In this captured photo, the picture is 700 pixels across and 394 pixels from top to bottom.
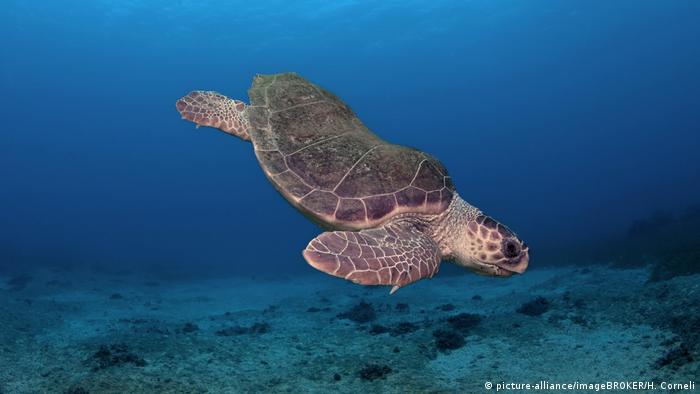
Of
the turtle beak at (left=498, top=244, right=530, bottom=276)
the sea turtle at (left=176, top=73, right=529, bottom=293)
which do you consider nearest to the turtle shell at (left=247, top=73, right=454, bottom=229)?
the sea turtle at (left=176, top=73, right=529, bottom=293)

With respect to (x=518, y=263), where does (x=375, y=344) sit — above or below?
below

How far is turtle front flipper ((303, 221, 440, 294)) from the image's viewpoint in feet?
11.3

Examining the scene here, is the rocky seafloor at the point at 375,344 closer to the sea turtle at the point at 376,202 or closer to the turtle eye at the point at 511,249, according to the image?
the turtle eye at the point at 511,249

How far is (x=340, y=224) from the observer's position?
182 inches

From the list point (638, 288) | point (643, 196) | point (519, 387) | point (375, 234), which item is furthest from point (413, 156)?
point (643, 196)

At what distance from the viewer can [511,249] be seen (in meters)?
4.73

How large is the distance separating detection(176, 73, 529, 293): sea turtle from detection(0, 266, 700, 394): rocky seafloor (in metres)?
2.61

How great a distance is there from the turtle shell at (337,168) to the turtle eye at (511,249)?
95 centimetres

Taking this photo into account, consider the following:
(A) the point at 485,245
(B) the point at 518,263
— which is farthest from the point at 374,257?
(B) the point at 518,263

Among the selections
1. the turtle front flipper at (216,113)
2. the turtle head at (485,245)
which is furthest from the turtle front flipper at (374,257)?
the turtle front flipper at (216,113)

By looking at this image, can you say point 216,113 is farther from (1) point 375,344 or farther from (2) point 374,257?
(1) point 375,344

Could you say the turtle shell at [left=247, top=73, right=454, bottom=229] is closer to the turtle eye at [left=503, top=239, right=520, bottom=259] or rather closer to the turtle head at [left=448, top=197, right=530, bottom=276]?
the turtle head at [left=448, top=197, right=530, bottom=276]

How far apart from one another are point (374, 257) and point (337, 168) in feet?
5.46

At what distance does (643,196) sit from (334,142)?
188 ft
